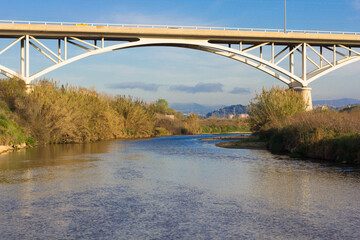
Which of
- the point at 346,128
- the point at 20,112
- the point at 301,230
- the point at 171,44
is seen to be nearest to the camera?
the point at 301,230

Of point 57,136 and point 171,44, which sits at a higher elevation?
point 171,44

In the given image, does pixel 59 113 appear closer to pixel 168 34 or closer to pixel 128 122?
pixel 168 34

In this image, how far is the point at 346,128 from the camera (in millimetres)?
17859

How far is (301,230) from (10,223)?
16.1 ft

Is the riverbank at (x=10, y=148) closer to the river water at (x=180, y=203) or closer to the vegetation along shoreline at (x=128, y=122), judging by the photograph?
the vegetation along shoreline at (x=128, y=122)

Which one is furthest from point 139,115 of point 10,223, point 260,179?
point 10,223

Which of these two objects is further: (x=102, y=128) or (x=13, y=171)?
(x=102, y=128)

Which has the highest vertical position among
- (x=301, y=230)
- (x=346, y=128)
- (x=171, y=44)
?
(x=171, y=44)

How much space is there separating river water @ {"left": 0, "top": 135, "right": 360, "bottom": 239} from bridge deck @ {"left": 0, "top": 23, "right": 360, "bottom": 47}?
62.6 feet

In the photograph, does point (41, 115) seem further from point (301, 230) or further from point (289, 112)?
point (301, 230)

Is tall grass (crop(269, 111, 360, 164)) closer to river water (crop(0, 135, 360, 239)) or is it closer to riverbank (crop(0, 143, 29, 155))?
river water (crop(0, 135, 360, 239))

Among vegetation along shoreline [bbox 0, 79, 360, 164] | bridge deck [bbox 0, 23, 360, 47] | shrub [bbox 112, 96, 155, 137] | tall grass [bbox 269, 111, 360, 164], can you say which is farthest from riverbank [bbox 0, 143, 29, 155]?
shrub [bbox 112, 96, 155, 137]

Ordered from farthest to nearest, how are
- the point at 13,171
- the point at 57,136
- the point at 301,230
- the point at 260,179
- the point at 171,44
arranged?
1. the point at 171,44
2. the point at 57,136
3. the point at 13,171
4. the point at 260,179
5. the point at 301,230

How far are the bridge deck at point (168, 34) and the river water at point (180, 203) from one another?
19078 millimetres
